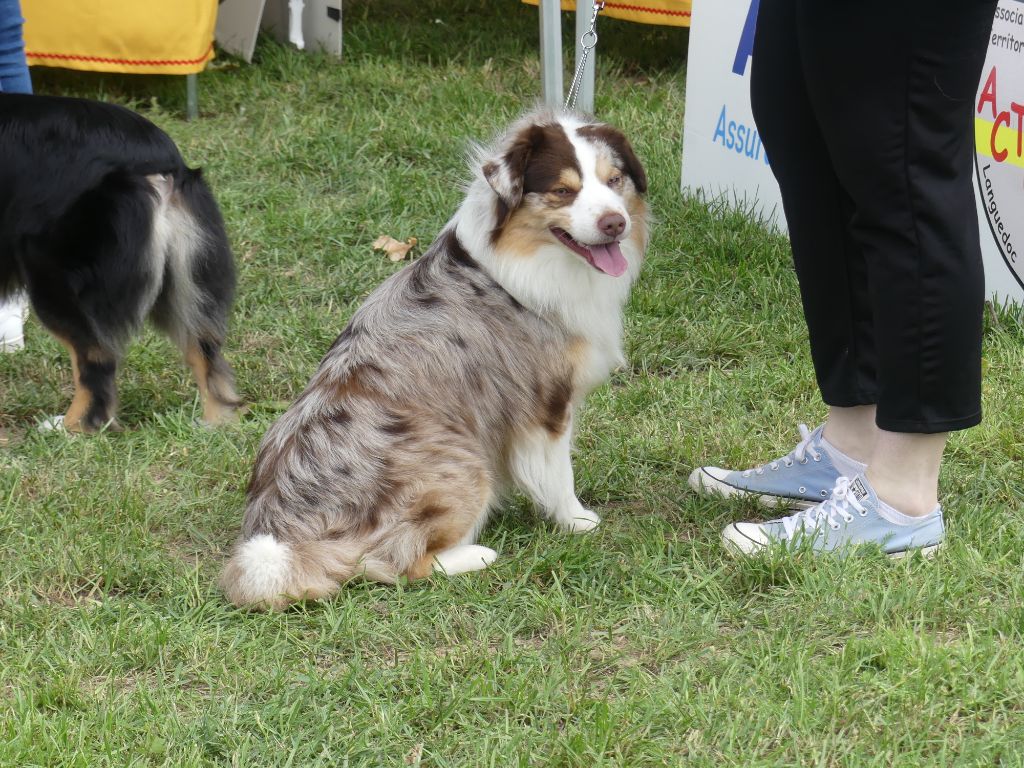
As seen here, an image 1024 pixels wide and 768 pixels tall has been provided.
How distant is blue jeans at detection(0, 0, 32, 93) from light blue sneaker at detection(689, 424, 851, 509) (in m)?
2.87

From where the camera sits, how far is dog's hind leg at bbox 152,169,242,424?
11.7ft

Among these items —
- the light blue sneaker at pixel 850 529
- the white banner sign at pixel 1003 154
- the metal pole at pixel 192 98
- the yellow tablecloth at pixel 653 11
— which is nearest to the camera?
the light blue sneaker at pixel 850 529

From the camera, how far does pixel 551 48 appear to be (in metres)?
4.64

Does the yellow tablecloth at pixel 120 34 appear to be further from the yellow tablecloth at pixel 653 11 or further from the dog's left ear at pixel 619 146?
the dog's left ear at pixel 619 146

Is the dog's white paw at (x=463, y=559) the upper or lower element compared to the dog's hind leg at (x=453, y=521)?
lower

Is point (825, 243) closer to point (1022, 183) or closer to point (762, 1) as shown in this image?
point (762, 1)

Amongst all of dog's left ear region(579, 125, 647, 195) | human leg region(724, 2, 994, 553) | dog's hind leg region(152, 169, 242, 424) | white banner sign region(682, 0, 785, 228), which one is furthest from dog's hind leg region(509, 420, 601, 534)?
white banner sign region(682, 0, 785, 228)

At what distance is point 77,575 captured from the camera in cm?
282

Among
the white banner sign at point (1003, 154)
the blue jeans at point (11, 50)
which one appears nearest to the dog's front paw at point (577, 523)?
the white banner sign at point (1003, 154)

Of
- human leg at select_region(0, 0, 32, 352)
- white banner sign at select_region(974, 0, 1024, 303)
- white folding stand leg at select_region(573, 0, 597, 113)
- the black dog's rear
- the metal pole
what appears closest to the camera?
the black dog's rear

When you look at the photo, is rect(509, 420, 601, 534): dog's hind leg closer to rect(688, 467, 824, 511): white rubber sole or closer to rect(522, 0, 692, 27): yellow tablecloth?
rect(688, 467, 824, 511): white rubber sole

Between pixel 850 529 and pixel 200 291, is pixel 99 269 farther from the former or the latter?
pixel 850 529

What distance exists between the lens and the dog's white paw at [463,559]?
278 cm

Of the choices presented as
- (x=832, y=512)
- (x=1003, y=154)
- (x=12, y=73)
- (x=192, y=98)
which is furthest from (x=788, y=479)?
(x=192, y=98)
